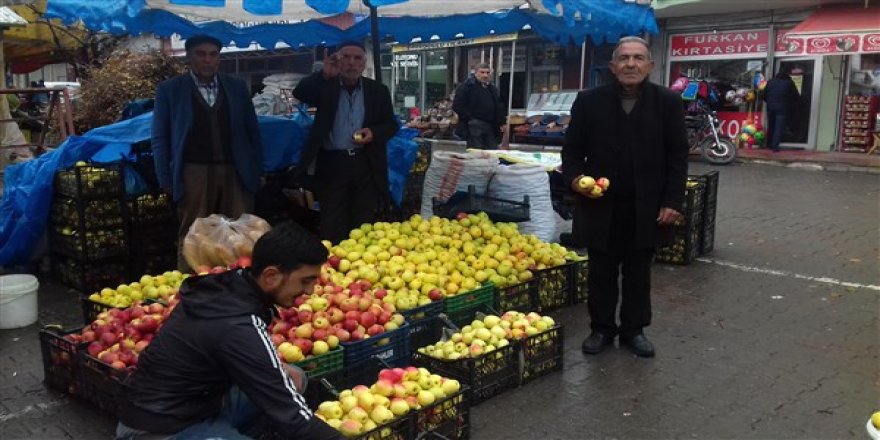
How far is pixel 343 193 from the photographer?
6.26m

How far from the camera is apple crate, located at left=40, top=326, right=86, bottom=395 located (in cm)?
414

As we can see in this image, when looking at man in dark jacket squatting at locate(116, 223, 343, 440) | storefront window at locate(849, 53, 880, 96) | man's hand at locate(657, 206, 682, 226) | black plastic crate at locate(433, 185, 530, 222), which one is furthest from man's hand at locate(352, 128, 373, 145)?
storefront window at locate(849, 53, 880, 96)

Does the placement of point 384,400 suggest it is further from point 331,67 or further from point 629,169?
point 331,67

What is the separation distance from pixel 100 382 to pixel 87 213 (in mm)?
2826

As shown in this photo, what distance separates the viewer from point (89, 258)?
20.7ft

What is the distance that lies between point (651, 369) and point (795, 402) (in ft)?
2.84

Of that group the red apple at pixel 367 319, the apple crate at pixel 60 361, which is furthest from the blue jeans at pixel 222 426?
the apple crate at pixel 60 361

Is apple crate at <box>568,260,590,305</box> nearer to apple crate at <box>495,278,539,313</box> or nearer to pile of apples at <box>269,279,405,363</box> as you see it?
apple crate at <box>495,278,539,313</box>

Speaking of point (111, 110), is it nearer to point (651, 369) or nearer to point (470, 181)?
point (470, 181)

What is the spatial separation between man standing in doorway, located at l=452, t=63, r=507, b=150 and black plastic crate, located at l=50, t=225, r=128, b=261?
21.9ft

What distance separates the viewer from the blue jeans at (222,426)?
2707 mm

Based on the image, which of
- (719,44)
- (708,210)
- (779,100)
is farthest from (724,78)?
(708,210)

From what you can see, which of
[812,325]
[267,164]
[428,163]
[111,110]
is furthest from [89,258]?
[812,325]

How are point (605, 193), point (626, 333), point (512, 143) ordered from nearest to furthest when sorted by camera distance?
1. point (605, 193)
2. point (626, 333)
3. point (512, 143)
